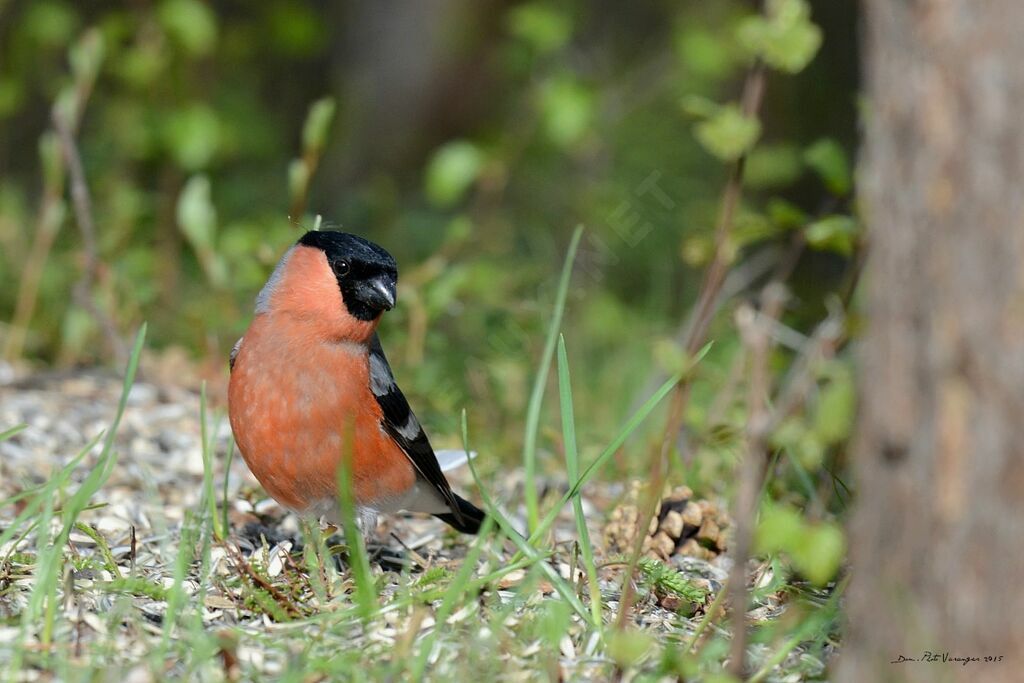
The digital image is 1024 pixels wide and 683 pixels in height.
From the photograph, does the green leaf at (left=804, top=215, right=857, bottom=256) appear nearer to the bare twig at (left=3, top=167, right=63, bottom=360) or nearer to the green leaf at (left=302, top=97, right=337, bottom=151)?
the green leaf at (left=302, top=97, right=337, bottom=151)

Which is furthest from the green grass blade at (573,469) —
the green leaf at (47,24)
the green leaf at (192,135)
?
the green leaf at (47,24)

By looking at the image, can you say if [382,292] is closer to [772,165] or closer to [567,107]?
[567,107]

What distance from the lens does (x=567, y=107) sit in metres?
6.04

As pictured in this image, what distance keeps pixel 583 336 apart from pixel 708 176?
396cm

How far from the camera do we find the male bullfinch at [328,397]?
11.3 ft

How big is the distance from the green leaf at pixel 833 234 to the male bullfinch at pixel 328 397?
1.13m

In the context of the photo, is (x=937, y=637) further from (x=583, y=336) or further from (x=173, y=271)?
(x=173, y=271)

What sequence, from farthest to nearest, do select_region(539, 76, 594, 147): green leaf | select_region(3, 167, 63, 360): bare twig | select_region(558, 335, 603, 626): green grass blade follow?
select_region(539, 76, 594, 147): green leaf < select_region(3, 167, 63, 360): bare twig < select_region(558, 335, 603, 626): green grass blade

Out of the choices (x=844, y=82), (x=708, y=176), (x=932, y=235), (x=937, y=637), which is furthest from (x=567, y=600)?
(x=708, y=176)

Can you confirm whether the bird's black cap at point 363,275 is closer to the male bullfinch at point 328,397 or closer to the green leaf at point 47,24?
the male bullfinch at point 328,397

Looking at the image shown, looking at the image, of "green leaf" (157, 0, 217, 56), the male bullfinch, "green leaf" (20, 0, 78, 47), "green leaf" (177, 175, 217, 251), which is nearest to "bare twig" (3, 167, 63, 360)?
"green leaf" (177, 175, 217, 251)

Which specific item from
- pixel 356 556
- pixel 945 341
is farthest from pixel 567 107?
pixel 945 341

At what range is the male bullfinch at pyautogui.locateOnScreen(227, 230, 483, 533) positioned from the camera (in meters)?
3.44

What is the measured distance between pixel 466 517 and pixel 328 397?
634 mm
